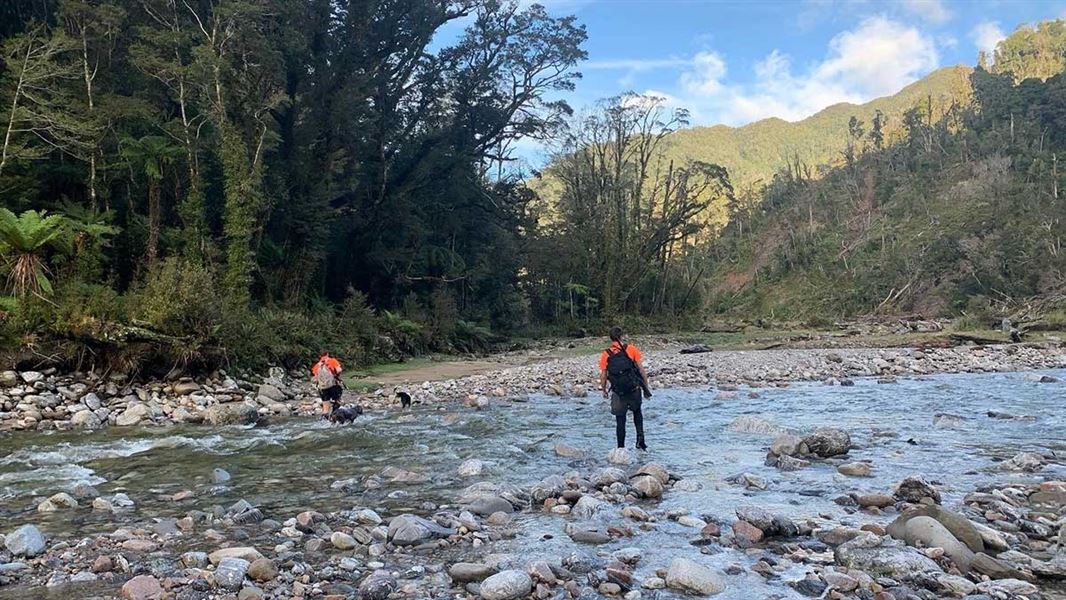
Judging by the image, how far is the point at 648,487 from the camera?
6957 mm

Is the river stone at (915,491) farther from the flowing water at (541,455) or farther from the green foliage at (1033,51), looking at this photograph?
the green foliage at (1033,51)

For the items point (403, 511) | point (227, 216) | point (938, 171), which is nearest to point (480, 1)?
point (227, 216)

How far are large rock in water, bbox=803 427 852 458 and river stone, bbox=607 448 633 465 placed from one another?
219 centimetres

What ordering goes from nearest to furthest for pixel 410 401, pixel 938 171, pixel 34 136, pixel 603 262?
1. pixel 410 401
2. pixel 34 136
3. pixel 603 262
4. pixel 938 171

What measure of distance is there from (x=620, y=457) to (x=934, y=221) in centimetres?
5724

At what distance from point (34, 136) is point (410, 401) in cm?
1240

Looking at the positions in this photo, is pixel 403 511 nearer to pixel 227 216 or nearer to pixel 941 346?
pixel 227 216

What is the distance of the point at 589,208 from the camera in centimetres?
4169

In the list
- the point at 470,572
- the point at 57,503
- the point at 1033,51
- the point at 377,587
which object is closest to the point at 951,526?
the point at 470,572

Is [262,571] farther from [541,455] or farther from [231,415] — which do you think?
[231,415]

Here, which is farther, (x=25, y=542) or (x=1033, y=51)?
(x=1033, y=51)

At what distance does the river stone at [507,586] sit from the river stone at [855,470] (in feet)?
14.7

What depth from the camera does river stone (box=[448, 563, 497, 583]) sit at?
488 centimetres

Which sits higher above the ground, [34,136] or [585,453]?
[34,136]
